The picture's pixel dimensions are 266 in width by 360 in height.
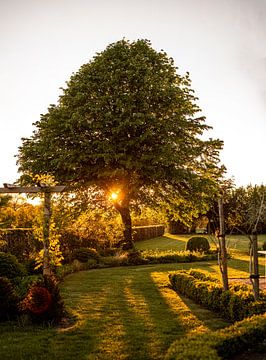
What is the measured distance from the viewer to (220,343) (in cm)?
589

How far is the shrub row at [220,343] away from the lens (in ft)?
17.6

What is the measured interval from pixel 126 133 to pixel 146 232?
25.1 m

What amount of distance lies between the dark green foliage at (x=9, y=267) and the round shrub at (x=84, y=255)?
8.99 meters

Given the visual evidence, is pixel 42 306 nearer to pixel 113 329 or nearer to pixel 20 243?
pixel 113 329

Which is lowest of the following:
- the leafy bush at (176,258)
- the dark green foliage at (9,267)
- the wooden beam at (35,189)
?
the leafy bush at (176,258)

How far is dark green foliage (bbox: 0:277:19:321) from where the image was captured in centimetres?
931

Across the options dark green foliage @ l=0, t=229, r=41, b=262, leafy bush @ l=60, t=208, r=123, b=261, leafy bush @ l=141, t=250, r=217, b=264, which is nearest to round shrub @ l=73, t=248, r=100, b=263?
leafy bush @ l=60, t=208, r=123, b=261

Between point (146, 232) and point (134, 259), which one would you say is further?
point (146, 232)

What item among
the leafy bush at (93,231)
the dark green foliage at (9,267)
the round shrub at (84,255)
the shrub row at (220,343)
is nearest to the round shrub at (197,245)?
the leafy bush at (93,231)

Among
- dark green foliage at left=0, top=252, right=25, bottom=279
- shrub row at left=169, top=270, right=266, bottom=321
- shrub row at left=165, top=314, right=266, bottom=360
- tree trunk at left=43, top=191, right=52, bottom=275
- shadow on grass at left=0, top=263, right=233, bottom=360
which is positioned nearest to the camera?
shrub row at left=165, top=314, right=266, bottom=360

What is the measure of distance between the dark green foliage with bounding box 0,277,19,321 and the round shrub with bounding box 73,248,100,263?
1291cm

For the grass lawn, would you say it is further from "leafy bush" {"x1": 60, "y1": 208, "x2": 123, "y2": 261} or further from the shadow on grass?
"leafy bush" {"x1": 60, "y1": 208, "x2": 123, "y2": 261}

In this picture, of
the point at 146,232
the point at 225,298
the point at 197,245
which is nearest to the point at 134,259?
the point at 197,245

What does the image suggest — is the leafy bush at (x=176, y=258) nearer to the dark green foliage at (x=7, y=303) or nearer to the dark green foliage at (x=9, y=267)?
the dark green foliage at (x=9, y=267)
